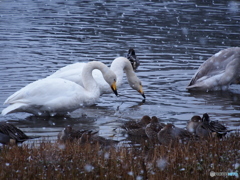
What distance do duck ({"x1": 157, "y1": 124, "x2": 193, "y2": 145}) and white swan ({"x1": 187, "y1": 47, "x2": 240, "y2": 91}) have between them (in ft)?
15.0

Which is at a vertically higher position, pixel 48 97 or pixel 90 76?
pixel 90 76

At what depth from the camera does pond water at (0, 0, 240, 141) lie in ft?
37.5

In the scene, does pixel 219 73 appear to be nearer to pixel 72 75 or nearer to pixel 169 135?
pixel 72 75

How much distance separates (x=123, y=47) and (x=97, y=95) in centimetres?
853

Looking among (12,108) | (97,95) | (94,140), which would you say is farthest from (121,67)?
(94,140)

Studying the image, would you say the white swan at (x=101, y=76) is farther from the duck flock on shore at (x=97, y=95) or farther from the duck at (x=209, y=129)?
the duck at (x=209, y=129)

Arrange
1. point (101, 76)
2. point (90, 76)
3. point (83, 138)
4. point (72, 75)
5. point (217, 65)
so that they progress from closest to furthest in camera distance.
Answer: point (83, 138) < point (90, 76) < point (72, 75) < point (101, 76) < point (217, 65)

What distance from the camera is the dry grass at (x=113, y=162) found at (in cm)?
670

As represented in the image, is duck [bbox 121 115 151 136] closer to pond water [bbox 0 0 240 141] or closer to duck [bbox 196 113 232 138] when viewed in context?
pond water [bbox 0 0 240 141]

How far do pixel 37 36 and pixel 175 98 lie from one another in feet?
33.3

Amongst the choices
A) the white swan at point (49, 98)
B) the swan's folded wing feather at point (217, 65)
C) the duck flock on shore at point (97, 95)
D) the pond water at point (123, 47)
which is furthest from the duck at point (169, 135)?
the swan's folded wing feather at point (217, 65)

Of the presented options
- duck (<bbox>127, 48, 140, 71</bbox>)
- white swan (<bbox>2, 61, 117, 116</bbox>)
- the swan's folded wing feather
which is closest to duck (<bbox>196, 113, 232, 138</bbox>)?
white swan (<bbox>2, 61, 117, 116</bbox>)

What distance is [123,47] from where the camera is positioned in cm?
1980

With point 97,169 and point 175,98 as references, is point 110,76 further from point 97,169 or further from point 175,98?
point 97,169
